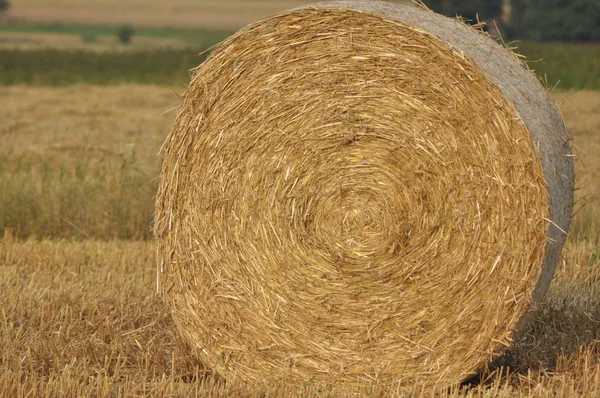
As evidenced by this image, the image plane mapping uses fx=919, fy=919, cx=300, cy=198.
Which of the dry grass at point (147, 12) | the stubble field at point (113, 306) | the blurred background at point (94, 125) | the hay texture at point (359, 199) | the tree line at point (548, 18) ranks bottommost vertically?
the dry grass at point (147, 12)

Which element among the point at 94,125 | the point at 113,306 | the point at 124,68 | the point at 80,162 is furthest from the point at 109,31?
the point at 113,306

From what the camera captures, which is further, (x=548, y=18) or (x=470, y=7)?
(x=470, y=7)

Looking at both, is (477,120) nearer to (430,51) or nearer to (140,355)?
(430,51)

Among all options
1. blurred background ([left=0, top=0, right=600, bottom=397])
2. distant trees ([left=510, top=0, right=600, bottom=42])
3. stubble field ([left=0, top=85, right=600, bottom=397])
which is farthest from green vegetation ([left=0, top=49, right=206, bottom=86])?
distant trees ([left=510, top=0, right=600, bottom=42])

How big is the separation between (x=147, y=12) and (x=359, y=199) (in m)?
87.9

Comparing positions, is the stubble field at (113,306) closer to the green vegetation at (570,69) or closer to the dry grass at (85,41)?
the green vegetation at (570,69)

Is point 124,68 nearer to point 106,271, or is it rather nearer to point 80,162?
point 80,162

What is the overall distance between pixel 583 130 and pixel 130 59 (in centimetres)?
1862

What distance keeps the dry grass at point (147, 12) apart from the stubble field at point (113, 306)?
6238 cm

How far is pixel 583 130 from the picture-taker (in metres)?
14.1

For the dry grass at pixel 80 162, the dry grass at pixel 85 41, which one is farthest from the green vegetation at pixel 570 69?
the dry grass at pixel 85 41

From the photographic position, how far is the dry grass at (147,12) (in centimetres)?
7619

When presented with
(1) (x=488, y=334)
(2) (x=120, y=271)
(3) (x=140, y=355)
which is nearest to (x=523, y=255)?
(1) (x=488, y=334)

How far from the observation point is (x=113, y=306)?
6012 millimetres
